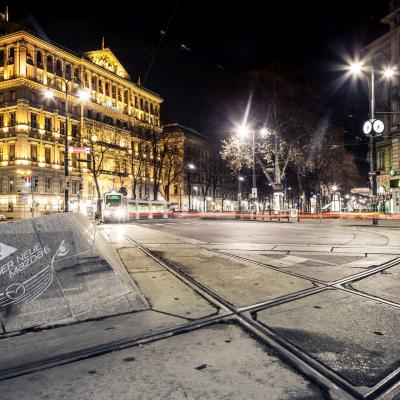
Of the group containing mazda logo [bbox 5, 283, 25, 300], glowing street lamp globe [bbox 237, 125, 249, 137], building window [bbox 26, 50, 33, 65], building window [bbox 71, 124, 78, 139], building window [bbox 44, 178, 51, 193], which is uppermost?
building window [bbox 26, 50, 33, 65]

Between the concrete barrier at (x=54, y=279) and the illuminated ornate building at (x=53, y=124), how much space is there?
159 ft

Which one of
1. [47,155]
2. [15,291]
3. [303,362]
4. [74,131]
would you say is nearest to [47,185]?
[47,155]

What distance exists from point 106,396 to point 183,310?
2350 millimetres

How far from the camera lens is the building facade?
3716 cm

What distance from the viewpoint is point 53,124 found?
6500 centimetres

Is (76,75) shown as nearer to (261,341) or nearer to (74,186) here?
(74,186)

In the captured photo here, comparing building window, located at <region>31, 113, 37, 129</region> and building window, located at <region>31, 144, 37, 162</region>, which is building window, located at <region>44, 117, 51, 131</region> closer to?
building window, located at <region>31, 113, 37, 129</region>

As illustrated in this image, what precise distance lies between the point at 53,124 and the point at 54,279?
65.2 m

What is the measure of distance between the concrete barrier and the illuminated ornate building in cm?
4860

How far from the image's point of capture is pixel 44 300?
15.4 ft

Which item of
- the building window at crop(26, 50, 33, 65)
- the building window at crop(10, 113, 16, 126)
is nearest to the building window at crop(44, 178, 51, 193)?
the building window at crop(10, 113, 16, 126)

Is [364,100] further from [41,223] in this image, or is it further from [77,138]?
[41,223]

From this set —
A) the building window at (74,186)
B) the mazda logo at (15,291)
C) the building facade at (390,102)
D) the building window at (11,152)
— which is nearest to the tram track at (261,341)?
the mazda logo at (15,291)

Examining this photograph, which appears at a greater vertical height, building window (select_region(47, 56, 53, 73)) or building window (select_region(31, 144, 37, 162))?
building window (select_region(47, 56, 53, 73))
